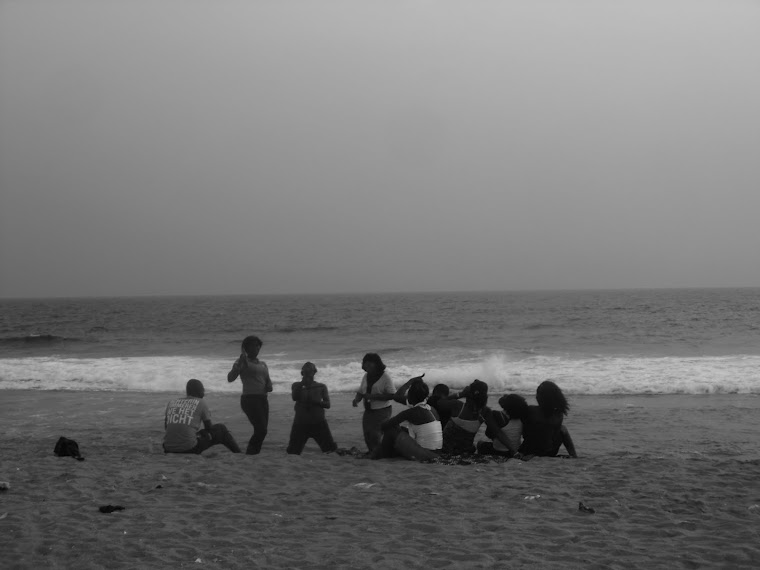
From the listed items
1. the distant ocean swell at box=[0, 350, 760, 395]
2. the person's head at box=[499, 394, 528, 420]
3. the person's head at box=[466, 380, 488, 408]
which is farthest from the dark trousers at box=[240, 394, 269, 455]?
the distant ocean swell at box=[0, 350, 760, 395]

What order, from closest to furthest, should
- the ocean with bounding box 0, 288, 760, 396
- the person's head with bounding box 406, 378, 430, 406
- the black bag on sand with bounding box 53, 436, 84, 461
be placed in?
the person's head with bounding box 406, 378, 430, 406
the black bag on sand with bounding box 53, 436, 84, 461
the ocean with bounding box 0, 288, 760, 396

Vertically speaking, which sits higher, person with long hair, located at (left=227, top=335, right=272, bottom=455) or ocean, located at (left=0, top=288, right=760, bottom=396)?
person with long hair, located at (left=227, top=335, right=272, bottom=455)

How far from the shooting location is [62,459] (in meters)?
8.12

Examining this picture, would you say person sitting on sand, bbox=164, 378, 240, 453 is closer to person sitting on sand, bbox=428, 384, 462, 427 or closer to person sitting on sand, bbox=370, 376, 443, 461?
person sitting on sand, bbox=370, 376, 443, 461

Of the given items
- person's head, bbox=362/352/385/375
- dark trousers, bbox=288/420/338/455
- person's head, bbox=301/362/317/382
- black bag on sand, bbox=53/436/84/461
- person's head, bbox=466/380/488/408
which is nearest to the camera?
person's head, bbox=466/380/488/408

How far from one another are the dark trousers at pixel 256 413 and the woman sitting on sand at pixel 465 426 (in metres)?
2.26

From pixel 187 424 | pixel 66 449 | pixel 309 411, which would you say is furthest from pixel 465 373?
pixel 66 449

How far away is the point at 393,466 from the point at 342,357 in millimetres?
19332

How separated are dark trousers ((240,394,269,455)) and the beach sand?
44 cm

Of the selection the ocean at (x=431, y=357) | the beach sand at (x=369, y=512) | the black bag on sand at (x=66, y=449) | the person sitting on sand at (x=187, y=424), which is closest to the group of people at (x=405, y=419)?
the person sitting on sand at (x=187, y=424)

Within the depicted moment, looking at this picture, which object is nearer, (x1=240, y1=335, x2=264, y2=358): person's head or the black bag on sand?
the black bag on sand

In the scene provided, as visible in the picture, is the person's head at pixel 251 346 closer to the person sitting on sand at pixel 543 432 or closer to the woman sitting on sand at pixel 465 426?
the woman sitting on sand at pixel 465 426

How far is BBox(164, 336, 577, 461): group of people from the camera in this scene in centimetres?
806

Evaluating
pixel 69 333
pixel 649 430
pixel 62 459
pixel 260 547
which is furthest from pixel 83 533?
pixel 69 333
